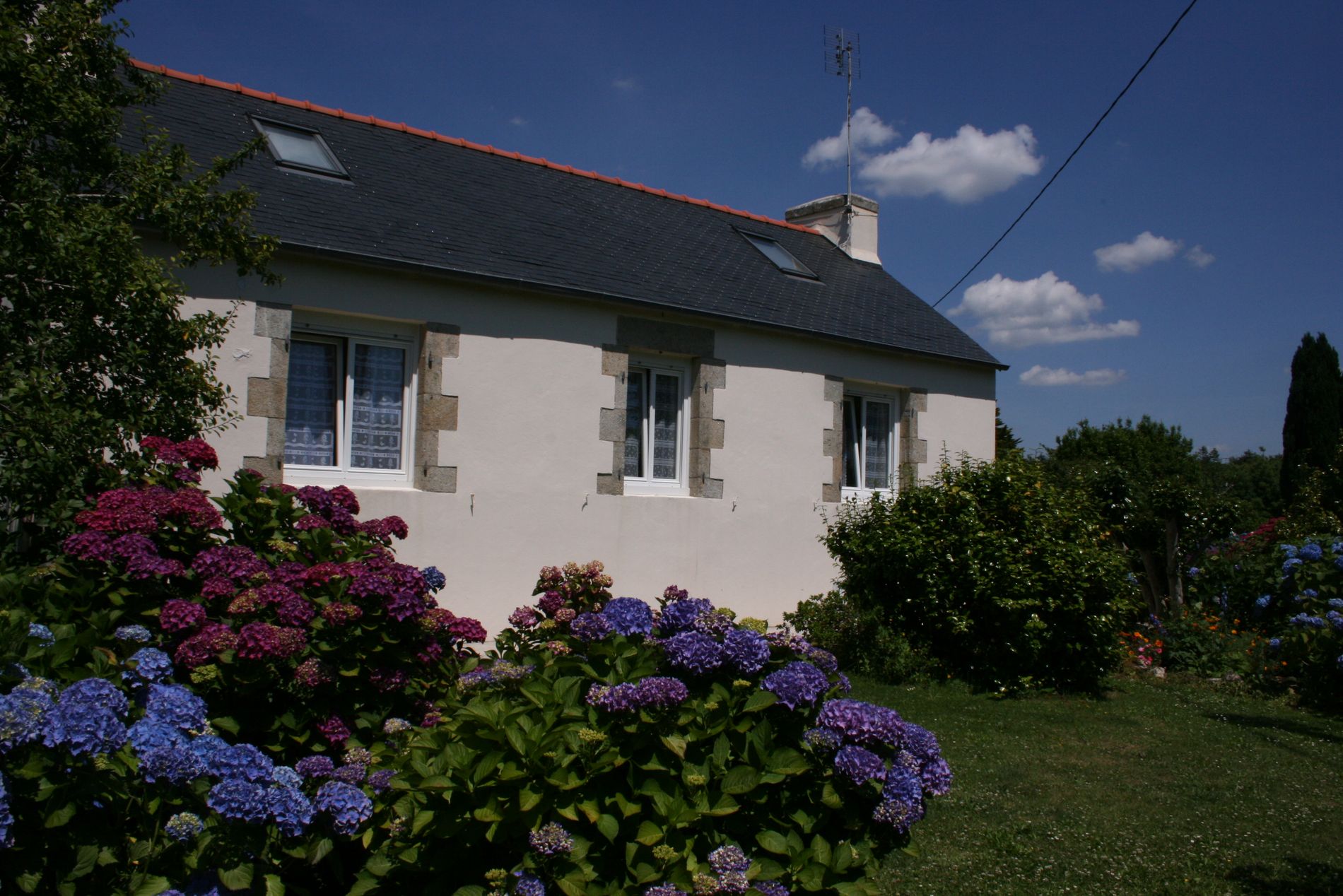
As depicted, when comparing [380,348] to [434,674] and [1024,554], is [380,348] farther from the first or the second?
[1024,554]

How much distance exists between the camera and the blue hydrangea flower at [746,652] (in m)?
2.93

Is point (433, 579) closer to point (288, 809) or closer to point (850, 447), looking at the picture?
point (288, 809)

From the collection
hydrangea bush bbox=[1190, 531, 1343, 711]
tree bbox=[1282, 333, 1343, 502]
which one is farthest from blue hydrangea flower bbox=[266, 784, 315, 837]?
tree bbox=[1282, 333, 1343, 502]

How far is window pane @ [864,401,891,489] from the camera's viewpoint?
35.6 ft

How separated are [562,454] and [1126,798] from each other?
4.77m

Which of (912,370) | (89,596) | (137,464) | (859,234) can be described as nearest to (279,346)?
(137,464)

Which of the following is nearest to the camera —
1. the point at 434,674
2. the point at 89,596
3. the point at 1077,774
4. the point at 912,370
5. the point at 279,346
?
the point at 89,596

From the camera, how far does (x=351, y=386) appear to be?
7.18m

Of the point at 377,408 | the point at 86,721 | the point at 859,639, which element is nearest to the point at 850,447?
the point at 859,639

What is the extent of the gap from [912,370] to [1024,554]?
330 centimetres

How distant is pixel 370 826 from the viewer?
299cm

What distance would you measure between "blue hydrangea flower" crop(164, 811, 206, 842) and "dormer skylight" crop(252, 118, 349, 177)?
22.0ft

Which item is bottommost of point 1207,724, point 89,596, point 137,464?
point 1207,724

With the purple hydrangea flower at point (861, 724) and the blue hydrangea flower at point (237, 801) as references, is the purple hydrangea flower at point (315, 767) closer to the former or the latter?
the blue hydrangea flower at point (237, 801)
